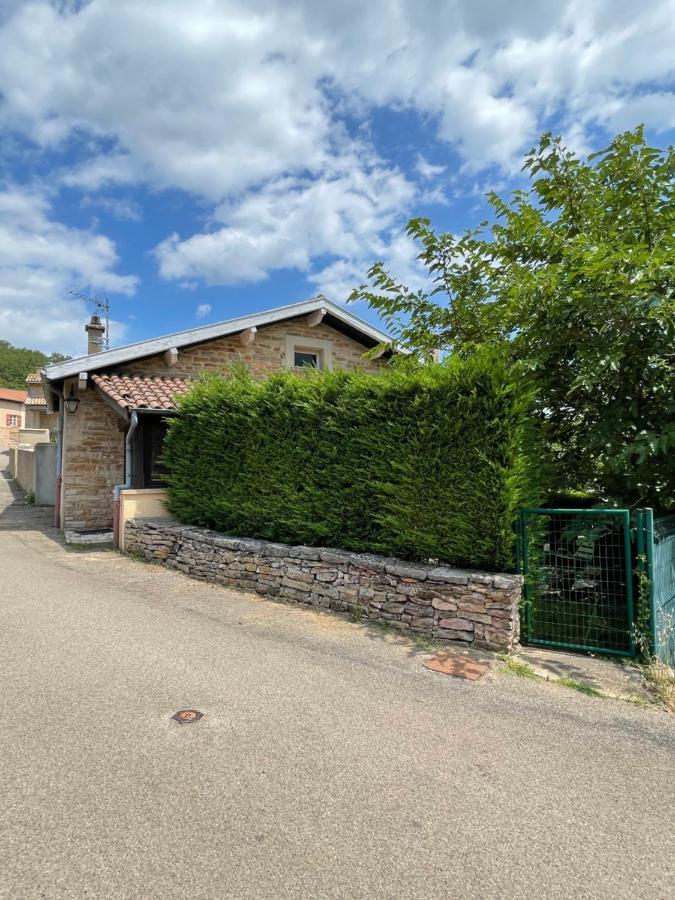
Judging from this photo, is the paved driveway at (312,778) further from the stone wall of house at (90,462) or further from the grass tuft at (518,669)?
the stone wall of house at (90,462)

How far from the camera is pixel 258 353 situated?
12781mm

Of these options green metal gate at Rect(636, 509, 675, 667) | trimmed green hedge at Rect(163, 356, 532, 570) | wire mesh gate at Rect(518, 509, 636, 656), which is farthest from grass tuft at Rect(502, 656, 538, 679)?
green metal gate at Rect(636, 509, 675, 667)

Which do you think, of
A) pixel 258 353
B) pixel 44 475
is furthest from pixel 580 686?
pixel 44 475

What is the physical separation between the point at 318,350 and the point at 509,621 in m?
9.93

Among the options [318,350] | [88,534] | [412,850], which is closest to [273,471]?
[412,850]

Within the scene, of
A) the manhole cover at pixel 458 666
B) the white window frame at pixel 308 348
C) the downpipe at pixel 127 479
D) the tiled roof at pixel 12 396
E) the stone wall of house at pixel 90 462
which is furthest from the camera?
the tiled roof at pixel 12 396

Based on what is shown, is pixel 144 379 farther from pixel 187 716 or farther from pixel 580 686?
pixel 580 686

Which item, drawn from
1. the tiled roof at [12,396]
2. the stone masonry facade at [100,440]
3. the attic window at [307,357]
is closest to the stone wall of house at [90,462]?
the stone masonry facade at [100,440]

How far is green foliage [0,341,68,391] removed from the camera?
64000mm

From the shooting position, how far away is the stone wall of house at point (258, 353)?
11734 millimetres

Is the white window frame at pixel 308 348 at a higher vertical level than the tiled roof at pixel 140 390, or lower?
higher

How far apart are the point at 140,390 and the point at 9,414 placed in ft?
151

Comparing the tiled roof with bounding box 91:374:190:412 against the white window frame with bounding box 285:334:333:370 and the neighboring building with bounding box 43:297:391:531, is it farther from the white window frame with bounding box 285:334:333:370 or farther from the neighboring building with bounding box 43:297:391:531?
the white window frame with bounding box 285:334:333:370

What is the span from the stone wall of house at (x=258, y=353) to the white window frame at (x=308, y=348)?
7cm
